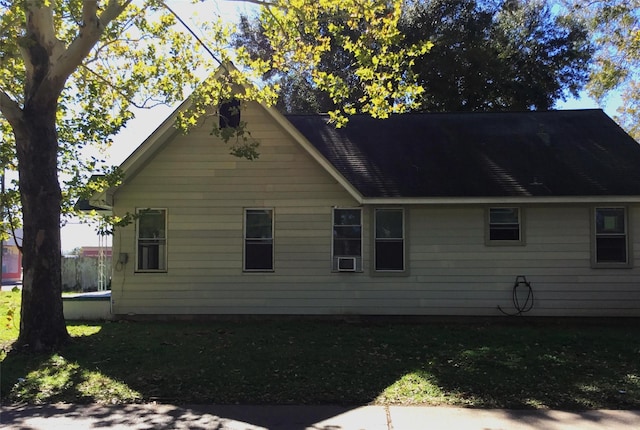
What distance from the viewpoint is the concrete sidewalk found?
520 centimetres

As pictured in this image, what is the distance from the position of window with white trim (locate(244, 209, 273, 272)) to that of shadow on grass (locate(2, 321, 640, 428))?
176 centimetres

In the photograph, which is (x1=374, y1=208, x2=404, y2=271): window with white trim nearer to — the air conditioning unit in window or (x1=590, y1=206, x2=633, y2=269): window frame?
the air conditioning unit in window

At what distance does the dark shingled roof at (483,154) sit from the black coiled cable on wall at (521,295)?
6.21 feet

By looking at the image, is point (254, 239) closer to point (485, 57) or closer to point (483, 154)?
point (483, 154)

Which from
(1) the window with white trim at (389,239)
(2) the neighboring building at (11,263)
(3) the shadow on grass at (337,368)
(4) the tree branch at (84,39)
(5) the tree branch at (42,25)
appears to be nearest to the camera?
(3) the shadow on grass at (337,368)

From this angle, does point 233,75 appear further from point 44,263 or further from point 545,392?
point 545,392

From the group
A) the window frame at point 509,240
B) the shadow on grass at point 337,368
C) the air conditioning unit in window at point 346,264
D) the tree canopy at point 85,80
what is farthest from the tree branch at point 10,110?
the window frame at point 509,240

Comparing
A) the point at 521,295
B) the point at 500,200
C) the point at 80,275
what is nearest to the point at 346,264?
the point at 500,200

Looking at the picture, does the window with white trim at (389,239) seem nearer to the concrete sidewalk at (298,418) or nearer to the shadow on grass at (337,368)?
the shadow on grass at (337,368)

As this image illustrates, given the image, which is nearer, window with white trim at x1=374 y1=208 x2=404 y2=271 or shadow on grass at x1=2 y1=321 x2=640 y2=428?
shadow on grass at x1=2 y1=321 x2=640 y2=428

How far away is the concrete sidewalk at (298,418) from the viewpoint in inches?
205

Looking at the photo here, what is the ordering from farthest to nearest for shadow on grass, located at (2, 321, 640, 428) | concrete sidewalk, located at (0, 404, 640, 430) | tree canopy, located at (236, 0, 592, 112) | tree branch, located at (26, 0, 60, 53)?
tree canopy, located at (236, 0, 592, 112) < tree branch, located at (26, 0, 60, 53) < shadow on grass, located at (2, 321, 640, 428) < concrete sidewalk, located at (0, 404, 640, 430)

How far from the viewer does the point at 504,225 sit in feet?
37.4

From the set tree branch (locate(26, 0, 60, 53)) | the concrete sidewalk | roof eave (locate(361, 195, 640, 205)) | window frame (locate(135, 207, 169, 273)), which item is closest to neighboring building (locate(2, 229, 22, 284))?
window frame (locate(135, 207, 169, 273))
